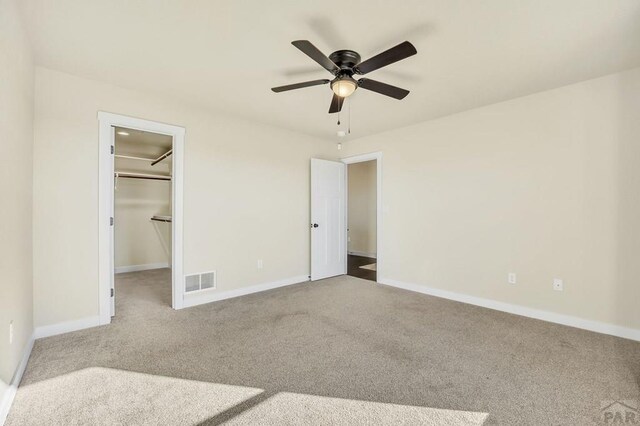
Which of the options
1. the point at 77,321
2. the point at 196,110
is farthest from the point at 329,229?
the point at 77,321

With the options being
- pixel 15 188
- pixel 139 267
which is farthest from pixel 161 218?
pixel 15 188

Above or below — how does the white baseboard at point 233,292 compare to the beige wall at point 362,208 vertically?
below

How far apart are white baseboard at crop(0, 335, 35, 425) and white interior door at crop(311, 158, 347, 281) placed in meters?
3.29

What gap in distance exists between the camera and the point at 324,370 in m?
2.14

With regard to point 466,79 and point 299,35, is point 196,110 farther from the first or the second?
point 466,79

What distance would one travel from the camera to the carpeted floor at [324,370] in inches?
66.9

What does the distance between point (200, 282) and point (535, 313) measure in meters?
3.84

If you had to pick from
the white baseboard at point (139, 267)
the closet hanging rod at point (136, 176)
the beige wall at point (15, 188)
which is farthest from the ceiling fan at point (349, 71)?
the white baseboard at point (139, 267)

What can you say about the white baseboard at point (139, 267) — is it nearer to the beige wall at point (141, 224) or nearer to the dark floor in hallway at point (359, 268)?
the beige wall at point (141, 224)

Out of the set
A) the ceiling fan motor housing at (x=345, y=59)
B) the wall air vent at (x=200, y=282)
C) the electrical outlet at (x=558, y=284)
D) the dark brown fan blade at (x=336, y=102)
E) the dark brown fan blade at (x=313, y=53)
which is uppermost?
the ceiling fan motor housing at (x=345, y=59)

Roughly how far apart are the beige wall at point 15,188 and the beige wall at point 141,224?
10.5 ft

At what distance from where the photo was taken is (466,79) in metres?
2.88

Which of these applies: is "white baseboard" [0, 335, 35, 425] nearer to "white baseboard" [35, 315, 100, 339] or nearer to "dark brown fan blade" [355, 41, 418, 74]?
"white baseboard" [35, 315, 100, 339]

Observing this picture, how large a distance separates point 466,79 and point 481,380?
260cm
